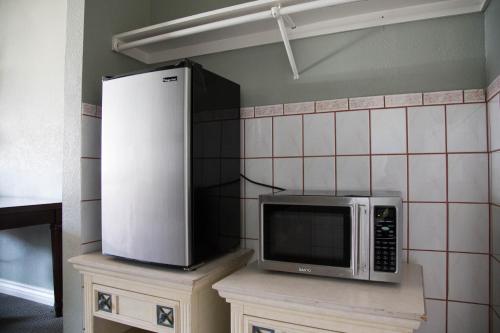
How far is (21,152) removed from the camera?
2.24m

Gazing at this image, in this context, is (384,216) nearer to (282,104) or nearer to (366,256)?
(366,256)

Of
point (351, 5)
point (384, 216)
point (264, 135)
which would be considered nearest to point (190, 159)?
point (264, 135)

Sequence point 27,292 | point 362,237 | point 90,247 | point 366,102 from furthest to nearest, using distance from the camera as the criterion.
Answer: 1. point 27,292
2. point 90,247
3. point 366,102
4. point 362,237

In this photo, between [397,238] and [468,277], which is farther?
[468,277]

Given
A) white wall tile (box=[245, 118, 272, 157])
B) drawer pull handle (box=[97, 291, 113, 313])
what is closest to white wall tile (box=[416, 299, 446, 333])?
white wall tile (box=[245, 118, 272, 157])

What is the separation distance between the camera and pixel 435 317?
119 centimetres

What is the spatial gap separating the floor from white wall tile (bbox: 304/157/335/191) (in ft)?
5.27

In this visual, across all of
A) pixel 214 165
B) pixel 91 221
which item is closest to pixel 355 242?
pixel 214 165

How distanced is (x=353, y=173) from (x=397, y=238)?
16.1 inches

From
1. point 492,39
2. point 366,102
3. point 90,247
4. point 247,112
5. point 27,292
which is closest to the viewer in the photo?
point 492,39

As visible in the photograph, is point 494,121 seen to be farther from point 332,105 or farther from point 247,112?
point 247,112

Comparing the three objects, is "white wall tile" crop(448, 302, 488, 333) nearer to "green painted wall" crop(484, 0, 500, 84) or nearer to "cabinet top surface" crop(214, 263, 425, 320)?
"cabinet top surface" crop(214, 263, 425, 320)

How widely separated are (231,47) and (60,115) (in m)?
1.31

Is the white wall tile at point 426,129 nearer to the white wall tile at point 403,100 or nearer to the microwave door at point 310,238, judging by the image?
the white wall tile at point 403,100
